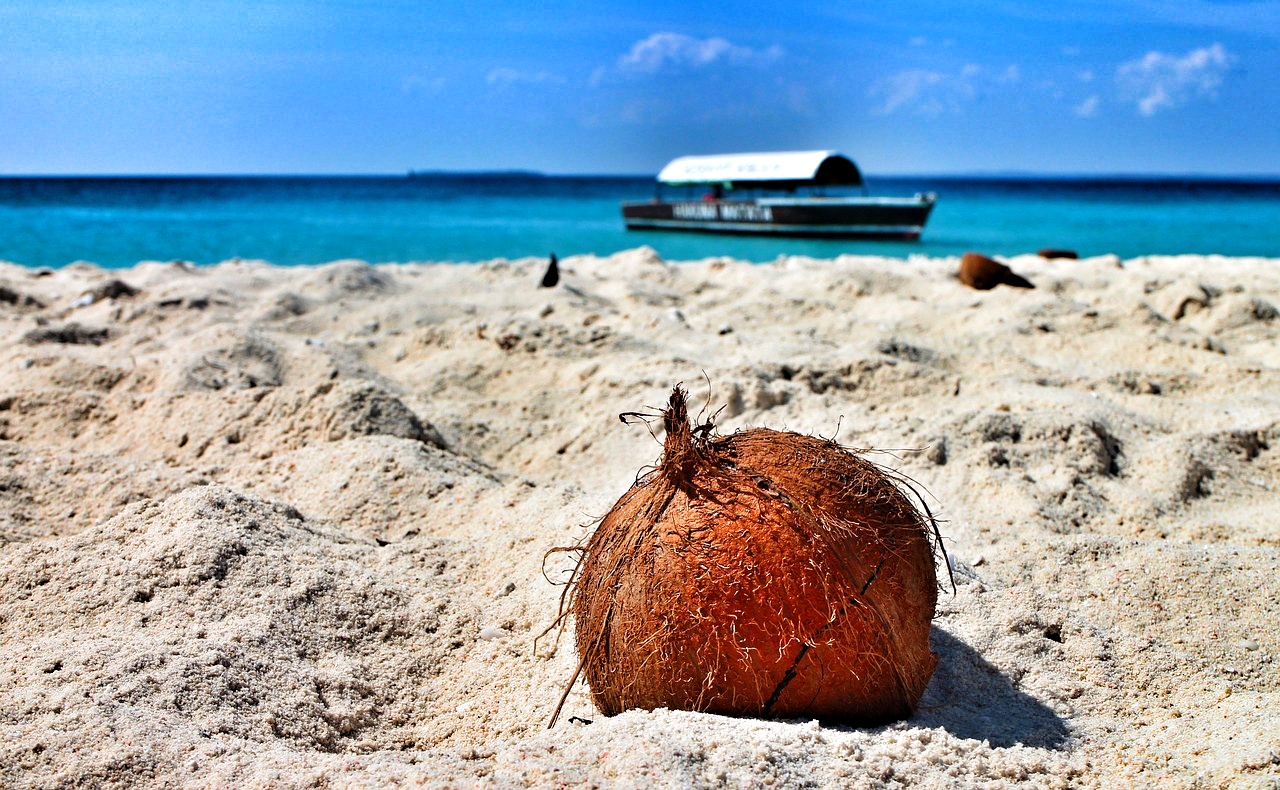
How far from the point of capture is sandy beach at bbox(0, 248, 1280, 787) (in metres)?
2.34

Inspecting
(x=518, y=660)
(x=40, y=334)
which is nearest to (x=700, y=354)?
(x=518, y=660)

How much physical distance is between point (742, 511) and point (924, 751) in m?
0.71

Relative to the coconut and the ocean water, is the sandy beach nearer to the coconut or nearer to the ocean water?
the coconut

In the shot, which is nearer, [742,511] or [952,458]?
[742,511]

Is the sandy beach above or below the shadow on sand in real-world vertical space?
above

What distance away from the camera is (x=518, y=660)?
3152 mm

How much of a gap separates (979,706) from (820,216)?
870 inches

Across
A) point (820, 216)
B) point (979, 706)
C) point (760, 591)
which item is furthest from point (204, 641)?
point (820, 216)

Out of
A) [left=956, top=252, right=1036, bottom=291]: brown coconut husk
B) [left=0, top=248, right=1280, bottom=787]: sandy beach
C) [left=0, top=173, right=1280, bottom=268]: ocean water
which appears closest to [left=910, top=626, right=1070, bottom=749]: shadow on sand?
[left=0, top=248, right=1280, bottom=787]: sandy beach

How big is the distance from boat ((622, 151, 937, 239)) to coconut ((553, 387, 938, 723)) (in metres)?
21.7

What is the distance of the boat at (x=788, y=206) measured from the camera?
2353cm

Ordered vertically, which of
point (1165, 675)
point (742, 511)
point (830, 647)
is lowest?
point (1165, 675)

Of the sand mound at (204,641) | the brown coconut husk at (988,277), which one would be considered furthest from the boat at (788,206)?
the sand mound at (204,641)

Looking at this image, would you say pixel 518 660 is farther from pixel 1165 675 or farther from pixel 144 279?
pixel 144 279
